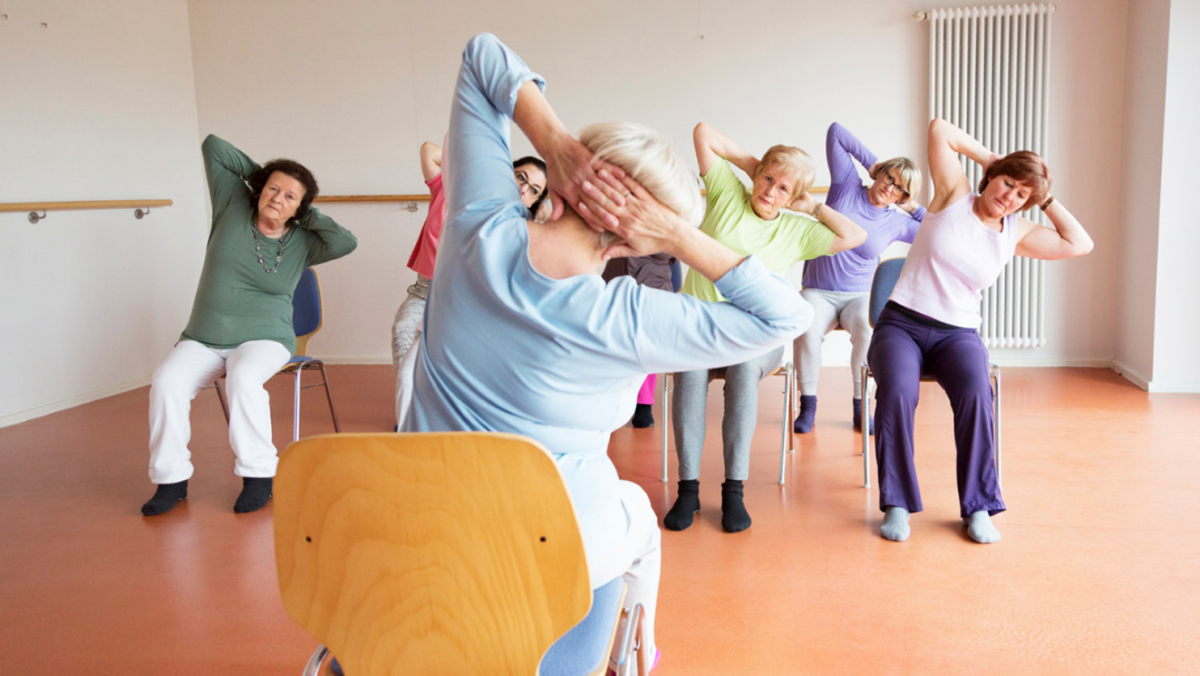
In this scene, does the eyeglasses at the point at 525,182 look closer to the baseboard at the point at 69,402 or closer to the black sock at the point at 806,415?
the black sock at the point at 806,415

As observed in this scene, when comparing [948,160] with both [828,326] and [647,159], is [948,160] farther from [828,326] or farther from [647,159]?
[647,159]

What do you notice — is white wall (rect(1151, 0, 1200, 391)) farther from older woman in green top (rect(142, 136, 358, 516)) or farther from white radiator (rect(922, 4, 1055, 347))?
older woman in green top (rect(142, 136, 358, 516))

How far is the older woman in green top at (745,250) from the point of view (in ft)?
9.25

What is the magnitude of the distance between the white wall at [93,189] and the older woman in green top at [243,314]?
1786mm

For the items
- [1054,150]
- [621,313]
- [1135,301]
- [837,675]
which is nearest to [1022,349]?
[1135,301]

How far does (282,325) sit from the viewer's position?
330 cm

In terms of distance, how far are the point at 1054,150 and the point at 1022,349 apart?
121 cm

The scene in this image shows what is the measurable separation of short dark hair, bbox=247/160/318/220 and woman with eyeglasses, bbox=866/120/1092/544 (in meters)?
2.19

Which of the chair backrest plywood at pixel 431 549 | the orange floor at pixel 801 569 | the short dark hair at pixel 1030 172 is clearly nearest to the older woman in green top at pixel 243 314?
the orange floor at pixel 801 569

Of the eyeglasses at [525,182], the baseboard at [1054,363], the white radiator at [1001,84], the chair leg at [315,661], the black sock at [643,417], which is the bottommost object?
the baseboard at [1054,363]

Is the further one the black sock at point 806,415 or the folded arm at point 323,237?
the black sock at point 806,415

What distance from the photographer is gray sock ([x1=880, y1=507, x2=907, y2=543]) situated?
260cm

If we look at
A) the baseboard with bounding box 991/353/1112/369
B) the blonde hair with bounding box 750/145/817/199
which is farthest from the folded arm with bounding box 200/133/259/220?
the baseboard with bounding box 991/353/1112/369

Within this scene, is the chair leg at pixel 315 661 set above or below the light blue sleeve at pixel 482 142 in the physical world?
below
